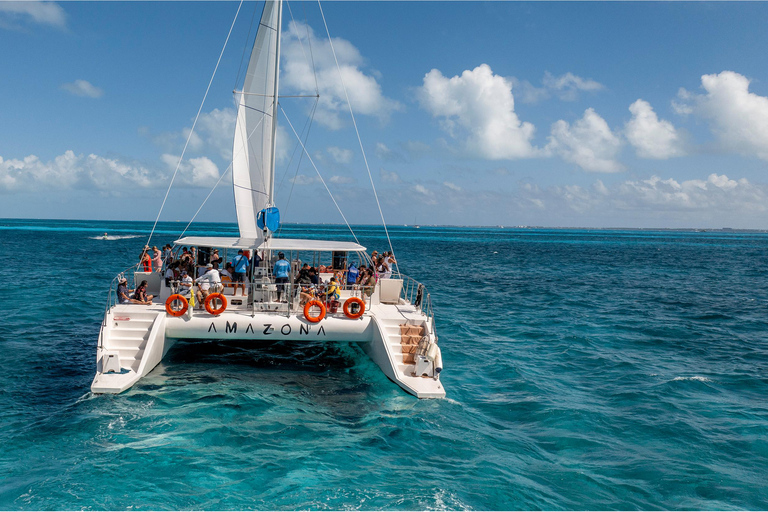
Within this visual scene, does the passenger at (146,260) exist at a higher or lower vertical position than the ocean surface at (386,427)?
higher

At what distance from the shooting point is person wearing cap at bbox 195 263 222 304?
13469 millimetres

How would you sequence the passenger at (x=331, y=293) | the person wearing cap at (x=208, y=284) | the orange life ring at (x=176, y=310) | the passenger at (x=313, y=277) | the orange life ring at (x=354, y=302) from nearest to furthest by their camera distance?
the orange life ring at (x=176, y=310)
the orange life ring at (x=354, y=302)
the person wearing cap at (x=208, y=284)
the passenger at (x=331, y=293)
the passenger at (x=313, y=277)

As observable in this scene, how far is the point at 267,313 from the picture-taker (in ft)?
43.6

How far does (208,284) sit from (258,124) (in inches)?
232

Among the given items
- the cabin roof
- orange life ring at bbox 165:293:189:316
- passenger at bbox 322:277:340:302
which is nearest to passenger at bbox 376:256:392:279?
the cabin roof

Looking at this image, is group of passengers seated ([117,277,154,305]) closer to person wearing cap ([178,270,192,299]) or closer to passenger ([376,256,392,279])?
person wearing cap ([178,270,192,299])

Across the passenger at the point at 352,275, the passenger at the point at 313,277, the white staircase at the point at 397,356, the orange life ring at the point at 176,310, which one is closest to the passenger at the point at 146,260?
the orange life ring at the point at 176,310

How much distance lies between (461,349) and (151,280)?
33.9ft

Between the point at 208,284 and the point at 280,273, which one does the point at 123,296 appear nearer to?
the point at 208,284

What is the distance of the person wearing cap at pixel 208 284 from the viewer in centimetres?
1347

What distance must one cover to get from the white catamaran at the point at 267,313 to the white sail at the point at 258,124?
32 mm

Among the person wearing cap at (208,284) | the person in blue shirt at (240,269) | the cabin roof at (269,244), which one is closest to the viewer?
the person wearing cap at (208,284)

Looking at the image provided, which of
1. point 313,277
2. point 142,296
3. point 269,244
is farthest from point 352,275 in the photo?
point 142,296

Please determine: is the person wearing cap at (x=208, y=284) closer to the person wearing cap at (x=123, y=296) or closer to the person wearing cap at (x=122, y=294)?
the person wearing cap at (x=123, y=296)
